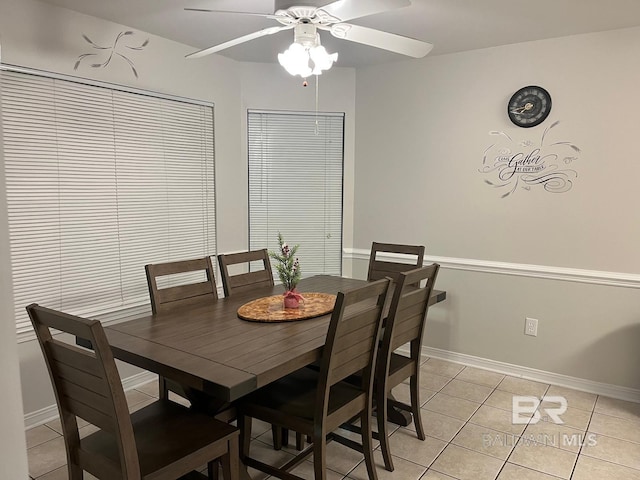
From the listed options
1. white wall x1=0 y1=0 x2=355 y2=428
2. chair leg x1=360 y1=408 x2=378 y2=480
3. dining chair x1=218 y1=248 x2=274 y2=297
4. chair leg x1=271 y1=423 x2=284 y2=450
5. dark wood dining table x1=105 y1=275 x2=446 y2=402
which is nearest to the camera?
dark wood dining table x1=105 y1=275 x2=446 y2=402

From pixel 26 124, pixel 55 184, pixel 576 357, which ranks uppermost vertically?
pixel 26 124

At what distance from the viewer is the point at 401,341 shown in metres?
2.48

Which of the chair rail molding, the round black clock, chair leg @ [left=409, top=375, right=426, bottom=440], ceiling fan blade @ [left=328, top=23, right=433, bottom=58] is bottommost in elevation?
chair leg @ [left=409, top=375, right=426, bottom=440]

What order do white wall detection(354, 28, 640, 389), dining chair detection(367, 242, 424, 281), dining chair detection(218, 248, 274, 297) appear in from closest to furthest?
dining chair detection(218, 248, 274, 297), white wall detection(354, 28, 640, 389), dining chair detection(367, 242, 424, 281)

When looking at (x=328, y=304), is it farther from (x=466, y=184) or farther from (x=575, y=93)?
(x=575, y=93)

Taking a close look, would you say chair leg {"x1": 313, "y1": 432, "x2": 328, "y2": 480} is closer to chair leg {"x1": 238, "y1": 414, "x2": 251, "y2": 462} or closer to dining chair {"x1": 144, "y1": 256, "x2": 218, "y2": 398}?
chair leg {"x1": 238, "y1": 414, "x2": 251, "y2": 462}

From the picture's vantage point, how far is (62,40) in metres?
2.83

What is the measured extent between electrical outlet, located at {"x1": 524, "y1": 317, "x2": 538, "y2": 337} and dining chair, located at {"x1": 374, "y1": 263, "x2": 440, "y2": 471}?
4.37 ft

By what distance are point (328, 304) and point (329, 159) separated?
6.72 feet

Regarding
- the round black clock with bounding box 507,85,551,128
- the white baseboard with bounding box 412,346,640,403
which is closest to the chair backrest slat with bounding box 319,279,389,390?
the white baseboard with bounding box 412,346,640,403

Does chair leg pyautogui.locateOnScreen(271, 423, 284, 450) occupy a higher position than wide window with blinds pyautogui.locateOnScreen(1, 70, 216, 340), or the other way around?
wide window with blinds pyautogui.locateOnScreen(1, 70, 216, 340)

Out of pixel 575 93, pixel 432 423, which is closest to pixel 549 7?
pixel 575 93

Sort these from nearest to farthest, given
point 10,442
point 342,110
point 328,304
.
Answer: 1. point 10,442
2. point 328,304
3. point 342,110

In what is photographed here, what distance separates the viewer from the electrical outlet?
11.5ft
